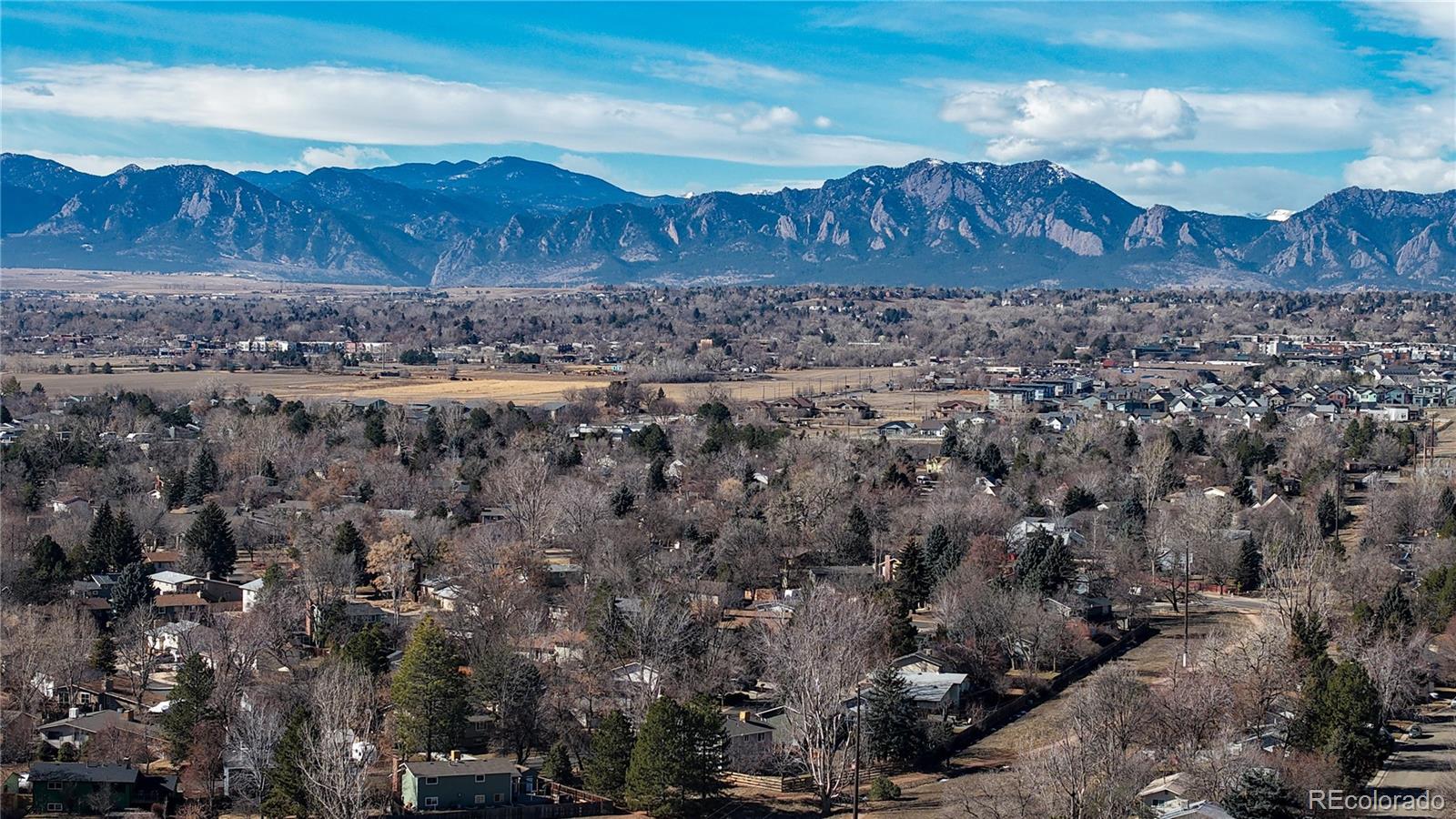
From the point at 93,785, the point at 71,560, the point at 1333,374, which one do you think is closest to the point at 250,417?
the point at 71,560

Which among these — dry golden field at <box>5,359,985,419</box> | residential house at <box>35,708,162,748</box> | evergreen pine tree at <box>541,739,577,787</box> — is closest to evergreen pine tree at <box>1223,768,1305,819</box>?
evergreen pine tree at <box>541,739,577,787</box>

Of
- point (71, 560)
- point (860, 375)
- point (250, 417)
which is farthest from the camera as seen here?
point (860, 375)

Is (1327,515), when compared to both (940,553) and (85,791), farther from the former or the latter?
(85,791)

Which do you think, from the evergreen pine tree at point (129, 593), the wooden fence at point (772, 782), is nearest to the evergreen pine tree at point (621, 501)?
the evergreen pine tree at point (129, 593)

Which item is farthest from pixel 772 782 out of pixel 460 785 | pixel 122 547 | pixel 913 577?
pixel 122 547

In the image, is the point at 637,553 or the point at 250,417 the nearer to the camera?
the point at 637,553

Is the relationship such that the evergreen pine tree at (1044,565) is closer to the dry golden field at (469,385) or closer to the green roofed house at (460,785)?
the green roofed house at (460,785)

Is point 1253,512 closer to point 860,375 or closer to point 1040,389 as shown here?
point 1040,389
